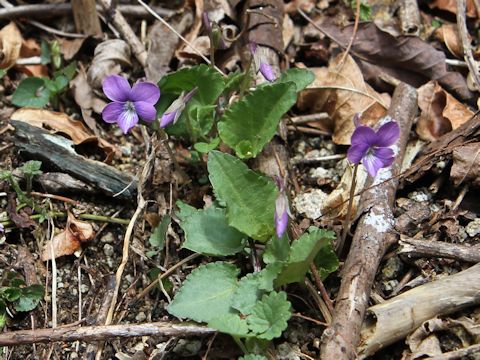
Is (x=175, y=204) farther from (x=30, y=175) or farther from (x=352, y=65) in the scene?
(x=352, y=65)

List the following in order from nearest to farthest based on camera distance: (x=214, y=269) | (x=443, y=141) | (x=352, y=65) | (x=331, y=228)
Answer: (x=214, y=269) → (x=331, y=228) → (x=443, y=141) → (x=352, y=65)

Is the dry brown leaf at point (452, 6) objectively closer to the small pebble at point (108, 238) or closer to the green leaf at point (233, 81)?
the green leaf at point (233, 81)

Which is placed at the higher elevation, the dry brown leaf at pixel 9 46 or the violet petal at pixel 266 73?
the violet petal at pixel 266 73

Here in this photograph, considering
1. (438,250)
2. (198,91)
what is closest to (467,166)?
(438,250)

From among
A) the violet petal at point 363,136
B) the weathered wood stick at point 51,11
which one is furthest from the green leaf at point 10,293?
the weathered wood stick at point 51,11

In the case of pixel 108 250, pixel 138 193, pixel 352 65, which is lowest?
pixel 108 250

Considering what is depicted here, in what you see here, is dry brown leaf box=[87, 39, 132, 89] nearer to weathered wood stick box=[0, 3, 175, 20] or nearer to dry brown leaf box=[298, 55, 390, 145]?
weathered wood stick box=[0, 3, 175, 20]

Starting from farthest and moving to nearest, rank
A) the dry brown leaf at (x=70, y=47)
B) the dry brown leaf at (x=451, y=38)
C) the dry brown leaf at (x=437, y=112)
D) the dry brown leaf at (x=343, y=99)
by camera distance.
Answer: the dry brown leaf at (x=70, y=47) → the dry brown leaf at (x=451, y=38) → the dry brown leaf at (x=343, y=99) → the dry brown leaf at (x=437, y=112)

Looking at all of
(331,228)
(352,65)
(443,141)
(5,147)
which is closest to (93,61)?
Result: (5,147)
